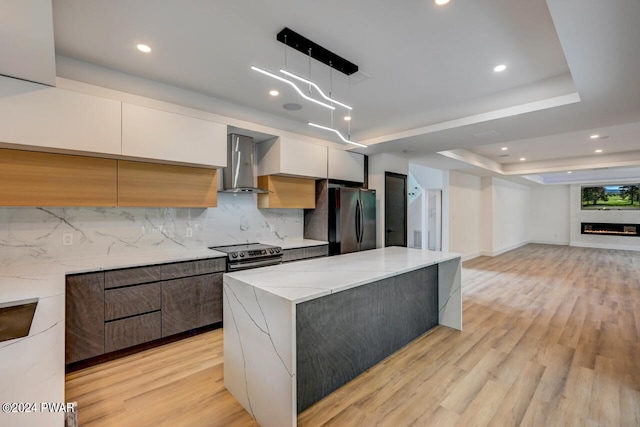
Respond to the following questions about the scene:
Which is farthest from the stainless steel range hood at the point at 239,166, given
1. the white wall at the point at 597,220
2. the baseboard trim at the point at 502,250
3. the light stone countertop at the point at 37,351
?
the white wall at the point at 597,220

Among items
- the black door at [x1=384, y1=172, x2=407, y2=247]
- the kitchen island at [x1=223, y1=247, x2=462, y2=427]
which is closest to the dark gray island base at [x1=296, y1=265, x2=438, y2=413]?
the kitchen island at [x1=223, y1=247, x2=462, y2=427]

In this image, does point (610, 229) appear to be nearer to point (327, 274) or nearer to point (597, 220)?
point (597, 220)

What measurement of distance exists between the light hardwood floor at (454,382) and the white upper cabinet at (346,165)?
2.61m

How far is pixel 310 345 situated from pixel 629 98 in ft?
12.1

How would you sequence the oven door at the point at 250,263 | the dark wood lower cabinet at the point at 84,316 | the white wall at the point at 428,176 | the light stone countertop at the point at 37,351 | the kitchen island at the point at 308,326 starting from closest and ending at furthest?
1. the light stone countertop at the point at 37,351
2. the kitchen island at the point at 308,326
3. the dark wood lower cabinet at the point at 84,316
4. the oven door at the point at 250,263
5. the white wall at the point at 428,176

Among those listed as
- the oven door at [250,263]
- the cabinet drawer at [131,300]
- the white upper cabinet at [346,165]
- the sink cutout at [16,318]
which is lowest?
the cabinet drawer at [131,300]

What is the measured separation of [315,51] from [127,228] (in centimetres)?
267

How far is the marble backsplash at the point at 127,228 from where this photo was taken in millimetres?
2648

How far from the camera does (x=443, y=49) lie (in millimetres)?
2340

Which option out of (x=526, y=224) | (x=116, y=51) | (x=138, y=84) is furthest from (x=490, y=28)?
(x=526, y=224)

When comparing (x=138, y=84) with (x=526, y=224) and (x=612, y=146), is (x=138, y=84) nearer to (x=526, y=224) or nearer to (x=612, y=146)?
(x=612, y=146)

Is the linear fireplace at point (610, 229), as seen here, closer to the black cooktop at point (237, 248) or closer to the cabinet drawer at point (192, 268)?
the black cooktop at point (237, 248)

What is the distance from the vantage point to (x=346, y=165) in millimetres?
4883

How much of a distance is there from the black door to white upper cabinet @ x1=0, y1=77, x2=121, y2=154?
4.06m
